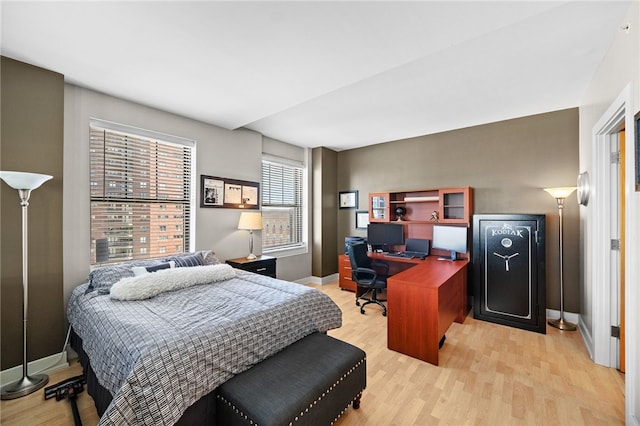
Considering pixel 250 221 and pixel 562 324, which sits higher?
pixel 250 221

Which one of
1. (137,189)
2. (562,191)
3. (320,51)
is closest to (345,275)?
(562,191)

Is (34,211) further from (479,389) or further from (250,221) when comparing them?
(479,389)

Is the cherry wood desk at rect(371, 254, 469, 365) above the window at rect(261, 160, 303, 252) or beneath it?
beneath

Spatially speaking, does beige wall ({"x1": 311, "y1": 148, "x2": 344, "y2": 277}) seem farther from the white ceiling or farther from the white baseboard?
the white baseboard

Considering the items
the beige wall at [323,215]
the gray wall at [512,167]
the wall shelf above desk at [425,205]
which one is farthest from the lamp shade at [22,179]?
the gray wall at [512,167]

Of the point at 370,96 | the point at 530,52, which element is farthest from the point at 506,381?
the point at 370,96

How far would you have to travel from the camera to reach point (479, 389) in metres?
2.06

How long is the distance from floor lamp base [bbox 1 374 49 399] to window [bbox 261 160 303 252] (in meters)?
2.86

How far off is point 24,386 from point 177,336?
1.80 m

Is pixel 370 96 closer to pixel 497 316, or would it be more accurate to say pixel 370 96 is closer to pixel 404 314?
pixel 404 314

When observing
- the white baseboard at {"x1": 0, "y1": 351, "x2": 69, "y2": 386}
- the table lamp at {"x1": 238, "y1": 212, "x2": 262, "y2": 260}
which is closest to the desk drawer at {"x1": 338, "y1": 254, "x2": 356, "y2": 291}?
the table lamp at {"x1": 238, "y1": 212, "x2": 262, "y2": 260}

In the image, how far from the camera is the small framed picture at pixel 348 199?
525 centimetres

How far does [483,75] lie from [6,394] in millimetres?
4861

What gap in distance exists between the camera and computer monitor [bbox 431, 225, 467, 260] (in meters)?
3.71
